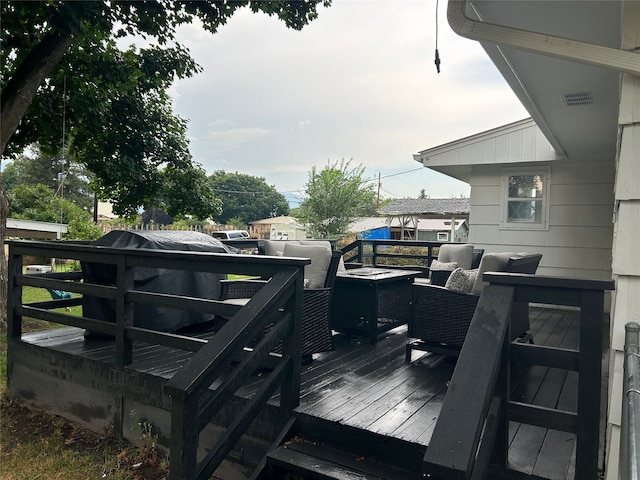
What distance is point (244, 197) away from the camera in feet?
169

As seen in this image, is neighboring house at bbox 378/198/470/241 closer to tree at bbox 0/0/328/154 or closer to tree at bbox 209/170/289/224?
tree at bbox 0/0/328/154

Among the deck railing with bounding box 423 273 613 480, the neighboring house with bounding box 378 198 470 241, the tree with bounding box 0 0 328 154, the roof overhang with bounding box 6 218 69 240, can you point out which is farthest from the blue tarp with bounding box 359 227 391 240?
the deck railing with bounding box 423 273 613 480

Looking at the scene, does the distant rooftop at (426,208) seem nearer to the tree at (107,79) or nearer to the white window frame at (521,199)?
the white window frame at (521,199)

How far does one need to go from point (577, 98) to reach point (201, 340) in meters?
3.47

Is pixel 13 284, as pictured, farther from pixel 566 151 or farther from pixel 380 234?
pixel 380 234

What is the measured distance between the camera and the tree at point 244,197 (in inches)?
1987

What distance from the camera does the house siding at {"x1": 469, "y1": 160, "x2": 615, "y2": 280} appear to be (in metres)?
5.79

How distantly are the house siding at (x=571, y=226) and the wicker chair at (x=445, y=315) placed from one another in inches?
126

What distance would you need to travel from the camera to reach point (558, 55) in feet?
6.10

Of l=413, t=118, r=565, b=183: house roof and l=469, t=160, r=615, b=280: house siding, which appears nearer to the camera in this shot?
l=469, t=160, r=615, b=280: house siding

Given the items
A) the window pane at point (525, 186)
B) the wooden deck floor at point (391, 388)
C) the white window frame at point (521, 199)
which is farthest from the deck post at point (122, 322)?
the window pane at point (525, 186)

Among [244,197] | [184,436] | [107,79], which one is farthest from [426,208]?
[244,197]

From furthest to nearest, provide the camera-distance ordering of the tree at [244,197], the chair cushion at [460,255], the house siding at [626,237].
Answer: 1. the tree at [244,197]
2. the chair cushion at [460,255]
3. the house siding at [626,237]

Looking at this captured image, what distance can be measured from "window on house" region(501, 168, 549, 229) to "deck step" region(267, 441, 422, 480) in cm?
522
